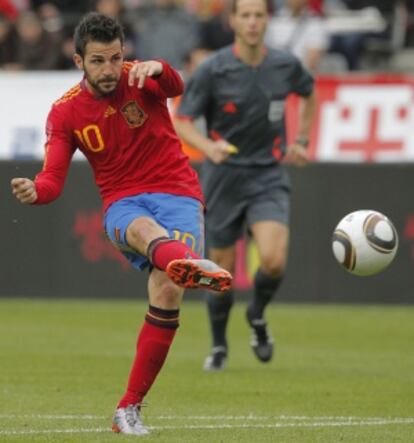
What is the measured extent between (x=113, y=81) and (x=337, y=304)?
9832mm

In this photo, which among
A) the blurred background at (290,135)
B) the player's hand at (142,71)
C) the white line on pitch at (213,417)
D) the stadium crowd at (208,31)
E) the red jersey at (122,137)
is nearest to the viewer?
the player's hand at (142,71)

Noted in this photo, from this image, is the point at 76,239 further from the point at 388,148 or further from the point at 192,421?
the point at 192,421

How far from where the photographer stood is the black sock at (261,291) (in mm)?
11984

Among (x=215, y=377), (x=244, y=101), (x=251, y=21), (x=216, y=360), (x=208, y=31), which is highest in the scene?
(x=251, y=21)

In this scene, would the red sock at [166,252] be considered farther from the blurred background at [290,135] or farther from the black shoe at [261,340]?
the blurred background at [290,135]

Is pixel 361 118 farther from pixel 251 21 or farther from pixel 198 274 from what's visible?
pixel 198 274

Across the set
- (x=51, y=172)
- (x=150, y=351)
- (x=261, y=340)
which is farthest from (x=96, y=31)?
(x=261, y=340)

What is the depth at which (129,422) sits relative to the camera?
809 cm

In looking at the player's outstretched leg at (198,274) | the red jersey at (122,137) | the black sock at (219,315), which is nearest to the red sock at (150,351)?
the player's outstretched leg at (198,274)

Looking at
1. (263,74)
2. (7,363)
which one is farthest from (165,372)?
(263,74)

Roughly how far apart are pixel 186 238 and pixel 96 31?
126 centimetres

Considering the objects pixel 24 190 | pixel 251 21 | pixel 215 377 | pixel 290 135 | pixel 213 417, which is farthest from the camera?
pixel 290 135

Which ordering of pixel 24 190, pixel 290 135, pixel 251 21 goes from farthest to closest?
pixel 290 135, pixel 251 21, pixel 24 190

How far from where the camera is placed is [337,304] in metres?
17.7
